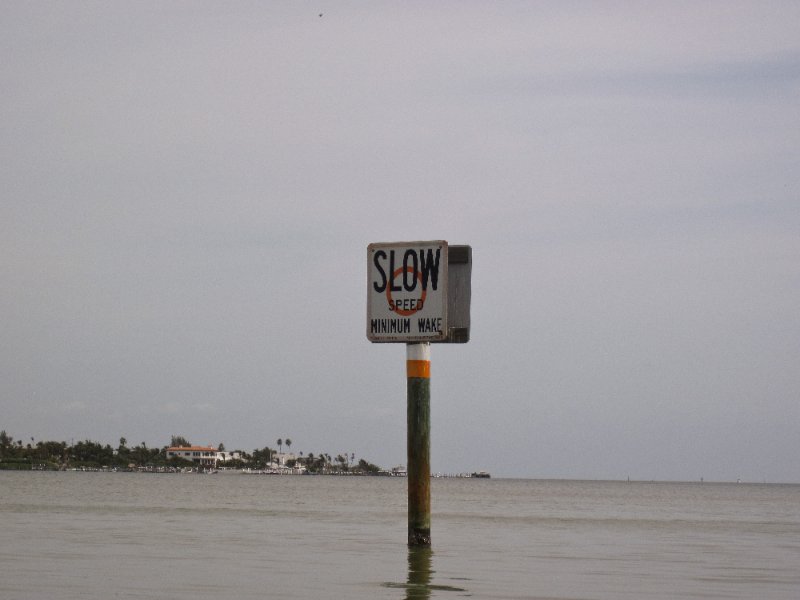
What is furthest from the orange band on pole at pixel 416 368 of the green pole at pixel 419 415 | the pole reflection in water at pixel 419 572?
the pole reflection in water at pixel 419 572

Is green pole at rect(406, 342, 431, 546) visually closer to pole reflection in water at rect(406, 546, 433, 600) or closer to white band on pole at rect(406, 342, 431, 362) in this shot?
white band on pole at rect(406, 342, 431, 362)

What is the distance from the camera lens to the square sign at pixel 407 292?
14.5 m

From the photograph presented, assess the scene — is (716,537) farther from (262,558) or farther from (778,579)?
(262,558)

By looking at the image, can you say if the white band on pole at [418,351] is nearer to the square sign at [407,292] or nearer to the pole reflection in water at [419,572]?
the square sign at [407,292]

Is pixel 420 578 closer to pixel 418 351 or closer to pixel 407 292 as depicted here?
pixel 418 351

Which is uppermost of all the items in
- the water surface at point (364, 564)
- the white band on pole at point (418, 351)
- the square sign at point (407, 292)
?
the square sign at point (407, 292)

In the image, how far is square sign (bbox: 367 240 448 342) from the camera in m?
14.5

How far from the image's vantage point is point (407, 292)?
14672 mm

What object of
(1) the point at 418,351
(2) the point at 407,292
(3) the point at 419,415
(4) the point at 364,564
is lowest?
(4) the point at 364,564

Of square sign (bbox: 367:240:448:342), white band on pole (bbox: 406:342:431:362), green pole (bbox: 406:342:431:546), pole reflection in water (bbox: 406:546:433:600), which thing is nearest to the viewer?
pole reflection in water (bbox: 406:546:433:600)

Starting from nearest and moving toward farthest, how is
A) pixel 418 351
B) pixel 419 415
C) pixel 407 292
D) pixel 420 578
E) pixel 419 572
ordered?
pixel 420 578 < pixel 419 572 < pixel 407 292 < pixel 418 351 < pixel 419 415

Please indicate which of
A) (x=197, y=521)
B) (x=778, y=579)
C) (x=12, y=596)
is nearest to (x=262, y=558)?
(x=12, y=596)

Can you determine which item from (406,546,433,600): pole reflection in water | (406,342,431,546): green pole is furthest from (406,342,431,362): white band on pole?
(406,546,433,600): pole reflection in water

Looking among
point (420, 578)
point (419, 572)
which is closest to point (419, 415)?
point (419, 572)
